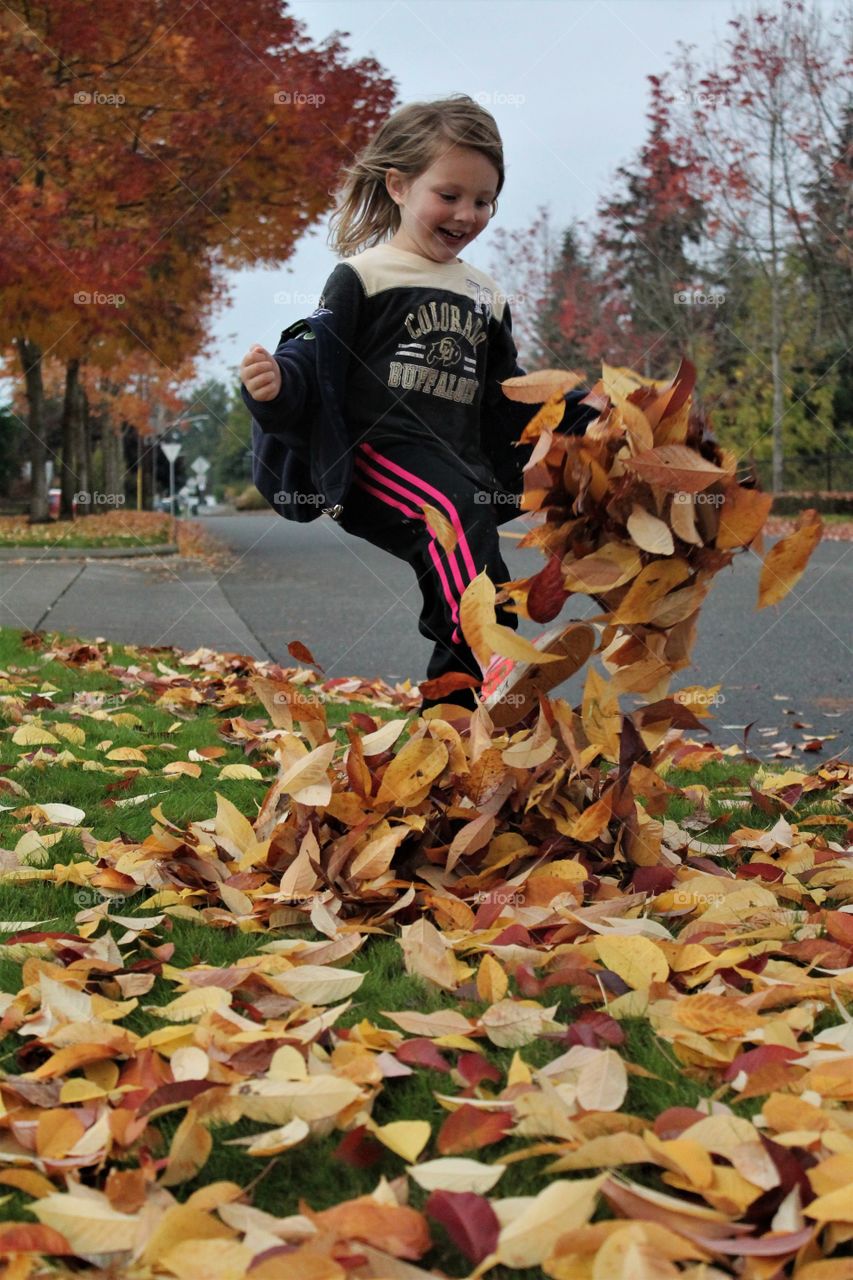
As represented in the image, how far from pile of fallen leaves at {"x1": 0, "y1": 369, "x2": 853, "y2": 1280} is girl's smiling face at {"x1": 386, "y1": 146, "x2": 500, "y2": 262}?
111 centimetres

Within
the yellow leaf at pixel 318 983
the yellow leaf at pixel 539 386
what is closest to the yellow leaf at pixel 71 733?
the yellow leaf at pixel 539 386

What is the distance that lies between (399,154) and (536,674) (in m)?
1.72

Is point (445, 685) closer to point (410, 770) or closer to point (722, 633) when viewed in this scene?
point (410, 770)

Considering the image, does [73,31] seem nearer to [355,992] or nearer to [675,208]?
[675,208]

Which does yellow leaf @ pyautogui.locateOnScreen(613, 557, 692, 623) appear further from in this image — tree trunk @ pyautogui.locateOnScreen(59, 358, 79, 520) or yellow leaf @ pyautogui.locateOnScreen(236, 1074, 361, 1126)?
tree trunk @ pyautogui.locateOnScreen(59, 358, 79, 520)

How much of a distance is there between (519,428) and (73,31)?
42.2 feet

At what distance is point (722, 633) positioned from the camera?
831 centimetres

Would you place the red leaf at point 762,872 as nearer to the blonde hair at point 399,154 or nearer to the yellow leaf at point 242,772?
the yellow leaf at point 242,772

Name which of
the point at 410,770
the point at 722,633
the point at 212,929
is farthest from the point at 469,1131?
the point at 722,633

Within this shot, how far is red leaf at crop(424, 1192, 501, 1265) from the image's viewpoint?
4.37ft

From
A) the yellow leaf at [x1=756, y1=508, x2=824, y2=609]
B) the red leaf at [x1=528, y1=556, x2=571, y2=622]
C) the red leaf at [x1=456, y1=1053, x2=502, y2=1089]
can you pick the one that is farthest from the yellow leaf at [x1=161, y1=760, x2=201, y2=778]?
the red leaf at [x1=456, y1=1053, x2=502, y2=1089]

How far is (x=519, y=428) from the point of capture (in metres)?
3.83

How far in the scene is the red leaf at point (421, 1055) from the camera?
1.74 m

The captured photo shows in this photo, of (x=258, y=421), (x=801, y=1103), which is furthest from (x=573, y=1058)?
(x=258, y=421)
